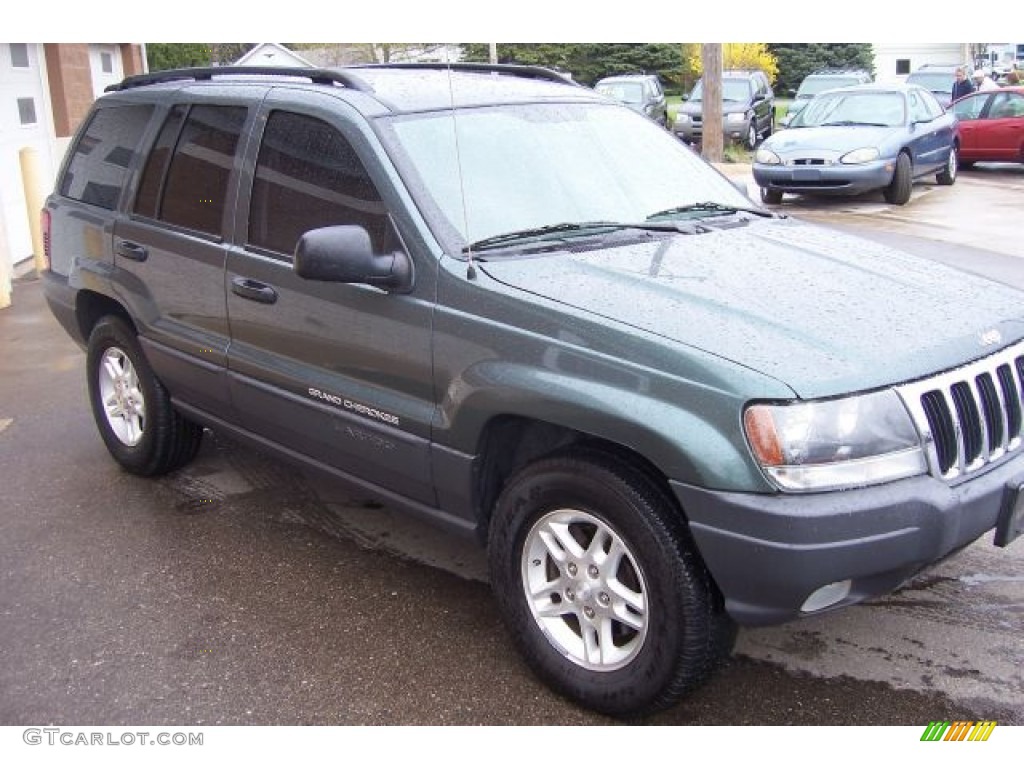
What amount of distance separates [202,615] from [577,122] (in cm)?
233

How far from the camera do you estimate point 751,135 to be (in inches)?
938

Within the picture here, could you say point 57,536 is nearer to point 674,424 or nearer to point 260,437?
point 260,437

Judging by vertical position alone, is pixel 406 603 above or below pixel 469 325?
below

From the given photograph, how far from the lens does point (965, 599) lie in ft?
12.2

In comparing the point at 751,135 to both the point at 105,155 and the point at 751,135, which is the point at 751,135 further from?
the point at 105,155

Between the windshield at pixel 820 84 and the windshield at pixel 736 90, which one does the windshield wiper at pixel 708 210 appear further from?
the windshield at pixel 820 84

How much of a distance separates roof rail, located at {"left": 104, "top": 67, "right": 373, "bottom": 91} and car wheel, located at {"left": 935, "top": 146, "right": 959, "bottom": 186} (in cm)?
1378

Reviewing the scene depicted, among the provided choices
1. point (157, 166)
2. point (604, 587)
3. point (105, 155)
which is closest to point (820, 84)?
point (105, 155)

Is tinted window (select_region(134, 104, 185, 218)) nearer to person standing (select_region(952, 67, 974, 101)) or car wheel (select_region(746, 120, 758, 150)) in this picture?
car wheel (select_region(746, 120, 758, 150))

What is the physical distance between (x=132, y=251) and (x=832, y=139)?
1119 cm

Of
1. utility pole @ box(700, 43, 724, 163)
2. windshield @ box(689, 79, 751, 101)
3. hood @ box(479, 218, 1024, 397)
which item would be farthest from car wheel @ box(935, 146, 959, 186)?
hood @ box(479, 218, 1024, 397)

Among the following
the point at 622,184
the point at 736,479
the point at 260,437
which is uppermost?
the point at 622,184

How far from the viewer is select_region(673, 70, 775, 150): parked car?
76.7 ft
